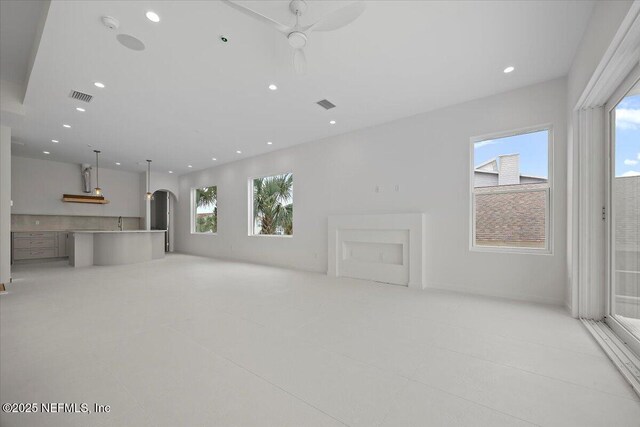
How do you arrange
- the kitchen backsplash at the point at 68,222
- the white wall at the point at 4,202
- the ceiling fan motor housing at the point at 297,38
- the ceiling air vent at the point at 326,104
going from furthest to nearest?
the kitchen backsplash at the point at 68,222 < the white wall at the point at 4,202 < the ceiling air vent at the point at 326,104 < the ceiling fan motor housing at the point at 297,38

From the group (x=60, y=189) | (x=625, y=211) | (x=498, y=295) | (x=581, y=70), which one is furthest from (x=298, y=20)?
(x=60, y=189)

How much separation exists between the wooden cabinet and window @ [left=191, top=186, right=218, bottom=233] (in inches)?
155

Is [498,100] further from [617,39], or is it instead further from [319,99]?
[319,99]

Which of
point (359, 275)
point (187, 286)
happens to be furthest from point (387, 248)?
point (187, 286)

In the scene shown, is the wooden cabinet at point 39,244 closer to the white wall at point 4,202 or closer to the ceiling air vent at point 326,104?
the white wall at point 4,202

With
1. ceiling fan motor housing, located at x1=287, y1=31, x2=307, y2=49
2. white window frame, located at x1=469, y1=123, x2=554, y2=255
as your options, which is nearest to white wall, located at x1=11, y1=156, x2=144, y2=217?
ceiling fan motor housing, located at x1=287, y1=31, x2=307, y2=49

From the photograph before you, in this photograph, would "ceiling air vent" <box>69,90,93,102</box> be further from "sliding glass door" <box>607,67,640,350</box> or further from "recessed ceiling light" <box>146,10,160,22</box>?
"sliding glass door" <box>607,67,640,350</box>

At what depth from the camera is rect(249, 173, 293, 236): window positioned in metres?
7.32

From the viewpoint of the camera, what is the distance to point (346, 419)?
1484 millimetres

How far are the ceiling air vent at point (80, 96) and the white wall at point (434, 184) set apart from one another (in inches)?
156

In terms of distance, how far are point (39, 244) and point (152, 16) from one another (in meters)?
9.53

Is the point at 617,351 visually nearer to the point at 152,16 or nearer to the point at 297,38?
the point at 297,38

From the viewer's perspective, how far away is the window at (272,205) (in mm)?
7316

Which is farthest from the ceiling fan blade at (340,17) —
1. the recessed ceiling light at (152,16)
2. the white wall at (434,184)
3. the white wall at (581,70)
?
the white wall at (434,184)
